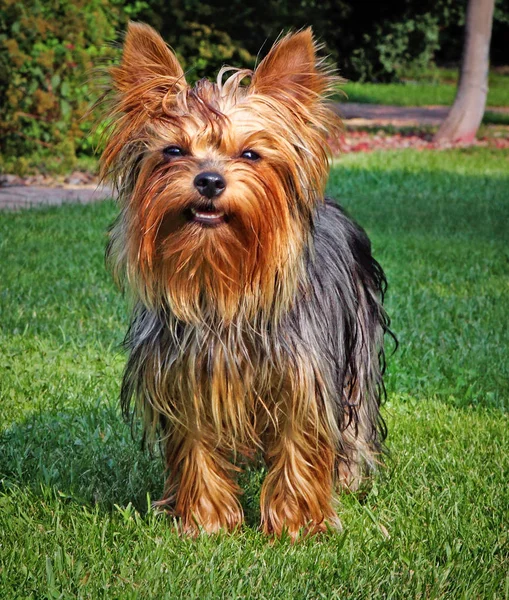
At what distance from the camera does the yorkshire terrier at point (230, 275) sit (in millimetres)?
3398

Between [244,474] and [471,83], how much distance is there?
48.6ft

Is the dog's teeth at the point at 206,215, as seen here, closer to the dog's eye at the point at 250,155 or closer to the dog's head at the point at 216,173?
the dog's head at the point at 216,173

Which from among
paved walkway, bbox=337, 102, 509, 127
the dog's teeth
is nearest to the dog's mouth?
the dog's teeth

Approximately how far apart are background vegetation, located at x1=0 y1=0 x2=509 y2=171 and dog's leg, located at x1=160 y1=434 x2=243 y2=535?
129cm

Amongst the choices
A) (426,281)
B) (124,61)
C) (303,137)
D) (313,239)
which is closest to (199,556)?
(313,239)

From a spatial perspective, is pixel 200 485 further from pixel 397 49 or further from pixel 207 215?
pixel 397 49

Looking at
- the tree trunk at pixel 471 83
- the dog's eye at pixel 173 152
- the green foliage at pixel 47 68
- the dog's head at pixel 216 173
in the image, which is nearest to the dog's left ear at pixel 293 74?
the dog's head at pixel 216 173

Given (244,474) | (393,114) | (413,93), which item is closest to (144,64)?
(244,474)

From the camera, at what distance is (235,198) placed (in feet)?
11.0

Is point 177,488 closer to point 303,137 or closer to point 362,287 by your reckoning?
point 362,287

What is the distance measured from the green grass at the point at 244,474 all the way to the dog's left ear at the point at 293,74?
1.73 meters

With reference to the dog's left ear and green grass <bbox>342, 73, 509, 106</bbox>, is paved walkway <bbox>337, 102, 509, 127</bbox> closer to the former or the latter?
green grass <bbox>342, 73, 509, 106</bbox>

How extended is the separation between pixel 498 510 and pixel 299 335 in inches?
49.1

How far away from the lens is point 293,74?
3576 mm
